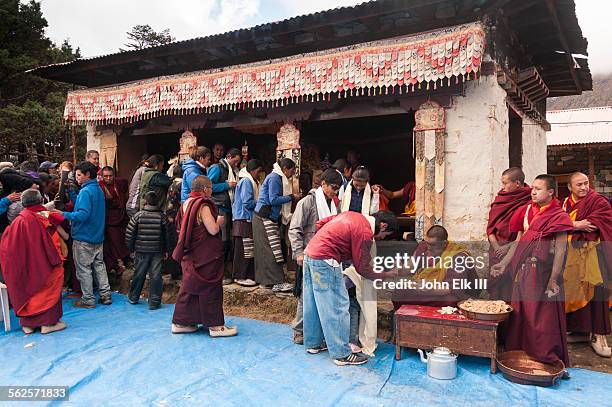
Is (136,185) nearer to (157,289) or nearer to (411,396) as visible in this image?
(157,289)

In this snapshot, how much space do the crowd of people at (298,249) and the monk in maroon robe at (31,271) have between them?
0.01 m

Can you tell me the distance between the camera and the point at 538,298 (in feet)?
12.8

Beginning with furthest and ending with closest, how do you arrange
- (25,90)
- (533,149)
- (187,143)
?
(25,90), (533,149), (187,143)

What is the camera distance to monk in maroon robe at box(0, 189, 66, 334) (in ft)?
16.0

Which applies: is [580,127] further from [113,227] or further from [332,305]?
[113,227]

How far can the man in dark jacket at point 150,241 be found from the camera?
588cm

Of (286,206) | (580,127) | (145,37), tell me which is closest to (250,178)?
(286,206)

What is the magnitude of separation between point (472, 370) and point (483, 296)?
129 centimetres

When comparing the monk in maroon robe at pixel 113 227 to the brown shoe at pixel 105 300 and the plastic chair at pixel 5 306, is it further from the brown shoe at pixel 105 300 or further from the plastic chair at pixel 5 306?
the plastic chair at pixel 5 306

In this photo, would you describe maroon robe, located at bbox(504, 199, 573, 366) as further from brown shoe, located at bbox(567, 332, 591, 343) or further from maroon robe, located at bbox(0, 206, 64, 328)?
maroon robe, located at bbox(0, 206, 64, 328)

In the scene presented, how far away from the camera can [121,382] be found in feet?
12.0

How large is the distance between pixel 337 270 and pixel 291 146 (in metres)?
3.18

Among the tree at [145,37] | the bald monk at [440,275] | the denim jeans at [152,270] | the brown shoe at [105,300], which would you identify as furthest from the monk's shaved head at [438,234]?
the tree at [145,37]

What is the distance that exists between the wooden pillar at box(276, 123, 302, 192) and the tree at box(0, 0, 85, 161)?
960 cm
